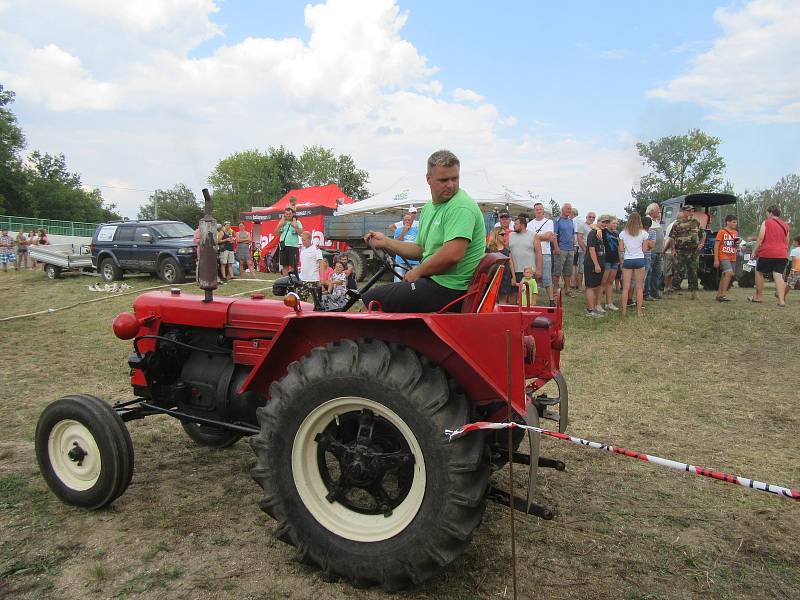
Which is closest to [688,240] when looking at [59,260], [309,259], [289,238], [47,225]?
[309,259]

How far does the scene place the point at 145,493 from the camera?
317 cm

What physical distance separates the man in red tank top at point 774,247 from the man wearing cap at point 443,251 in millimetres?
8624

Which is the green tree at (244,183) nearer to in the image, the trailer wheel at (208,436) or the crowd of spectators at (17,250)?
the crowd of spectators at (17,250)

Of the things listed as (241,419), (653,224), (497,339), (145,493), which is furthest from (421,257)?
(653,224)

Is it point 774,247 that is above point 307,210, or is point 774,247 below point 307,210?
below

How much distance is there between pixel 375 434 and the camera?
244 cm

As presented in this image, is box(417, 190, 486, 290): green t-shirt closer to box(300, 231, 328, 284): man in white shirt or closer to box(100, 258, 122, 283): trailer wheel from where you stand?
box(300, 231, 328, 284): man in white shirt

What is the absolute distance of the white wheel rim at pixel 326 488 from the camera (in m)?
2.26

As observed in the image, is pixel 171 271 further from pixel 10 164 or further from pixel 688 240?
pixel 10 164

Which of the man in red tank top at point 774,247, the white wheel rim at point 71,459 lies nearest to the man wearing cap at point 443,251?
the white wheel rim at point 71,459

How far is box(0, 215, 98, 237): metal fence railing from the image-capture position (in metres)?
35.3

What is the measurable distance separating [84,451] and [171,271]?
1176cm

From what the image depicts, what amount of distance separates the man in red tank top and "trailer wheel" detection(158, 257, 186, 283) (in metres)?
12.3

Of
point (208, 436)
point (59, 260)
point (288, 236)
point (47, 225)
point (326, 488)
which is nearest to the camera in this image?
point (326, 488)
